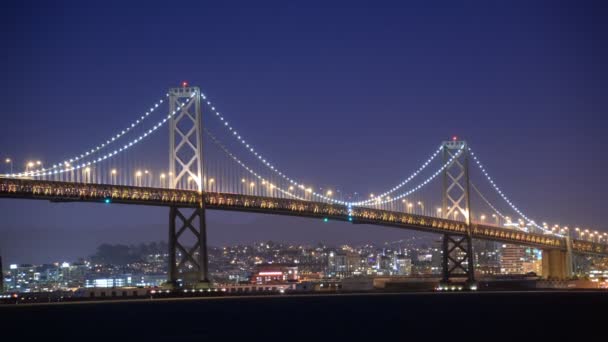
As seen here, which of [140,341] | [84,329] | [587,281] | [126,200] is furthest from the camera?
[587,281]

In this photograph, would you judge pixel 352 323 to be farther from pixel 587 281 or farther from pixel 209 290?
pixel 587 281

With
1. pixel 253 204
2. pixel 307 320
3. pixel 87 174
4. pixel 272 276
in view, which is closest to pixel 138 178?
pixel 87 174

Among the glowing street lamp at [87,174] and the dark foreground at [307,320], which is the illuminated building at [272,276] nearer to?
the glowing street lamp at [87,174]

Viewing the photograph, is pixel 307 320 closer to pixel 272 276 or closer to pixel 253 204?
pixel 253 204

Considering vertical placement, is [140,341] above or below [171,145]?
below

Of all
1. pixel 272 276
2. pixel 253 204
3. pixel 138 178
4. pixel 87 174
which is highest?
A: pixel 87 174

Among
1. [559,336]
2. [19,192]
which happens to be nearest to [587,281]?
[19,192]

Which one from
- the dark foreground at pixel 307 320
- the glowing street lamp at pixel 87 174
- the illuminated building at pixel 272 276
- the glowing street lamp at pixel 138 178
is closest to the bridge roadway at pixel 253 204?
the glowing street lamp at pixel 138 178
